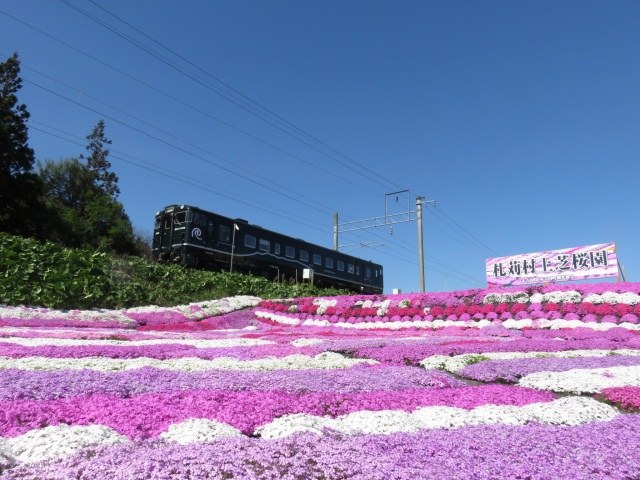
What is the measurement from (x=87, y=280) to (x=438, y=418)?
14178 mm

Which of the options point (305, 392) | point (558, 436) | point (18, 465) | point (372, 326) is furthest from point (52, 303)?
point (558, 436)

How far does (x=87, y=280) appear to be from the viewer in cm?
1462

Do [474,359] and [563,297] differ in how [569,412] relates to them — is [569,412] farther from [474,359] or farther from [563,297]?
[563,297]

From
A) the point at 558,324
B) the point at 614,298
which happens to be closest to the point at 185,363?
the point at 558,324

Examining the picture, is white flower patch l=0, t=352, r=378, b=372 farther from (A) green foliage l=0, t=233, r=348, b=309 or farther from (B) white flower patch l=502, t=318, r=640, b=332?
(A) green foliage l=0, t=233, r=348, b=309

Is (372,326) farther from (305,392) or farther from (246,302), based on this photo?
(305,392)

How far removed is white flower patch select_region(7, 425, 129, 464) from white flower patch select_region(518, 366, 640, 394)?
3796mm

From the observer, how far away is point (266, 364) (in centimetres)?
559

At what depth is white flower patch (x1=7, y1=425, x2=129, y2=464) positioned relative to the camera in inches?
84.5

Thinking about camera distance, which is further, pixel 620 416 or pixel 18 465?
pixel 620 416

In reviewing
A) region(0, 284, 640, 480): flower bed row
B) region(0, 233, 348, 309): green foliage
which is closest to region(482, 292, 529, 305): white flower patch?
region(0, 284, 640, 480): flower bed row

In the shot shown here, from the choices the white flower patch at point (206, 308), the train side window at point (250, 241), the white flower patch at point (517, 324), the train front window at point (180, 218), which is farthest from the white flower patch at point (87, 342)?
the train side window at point (250, 241)

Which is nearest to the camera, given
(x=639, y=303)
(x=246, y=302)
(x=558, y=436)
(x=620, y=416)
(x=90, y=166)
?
(x=558, y=436)

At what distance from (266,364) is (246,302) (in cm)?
1337
